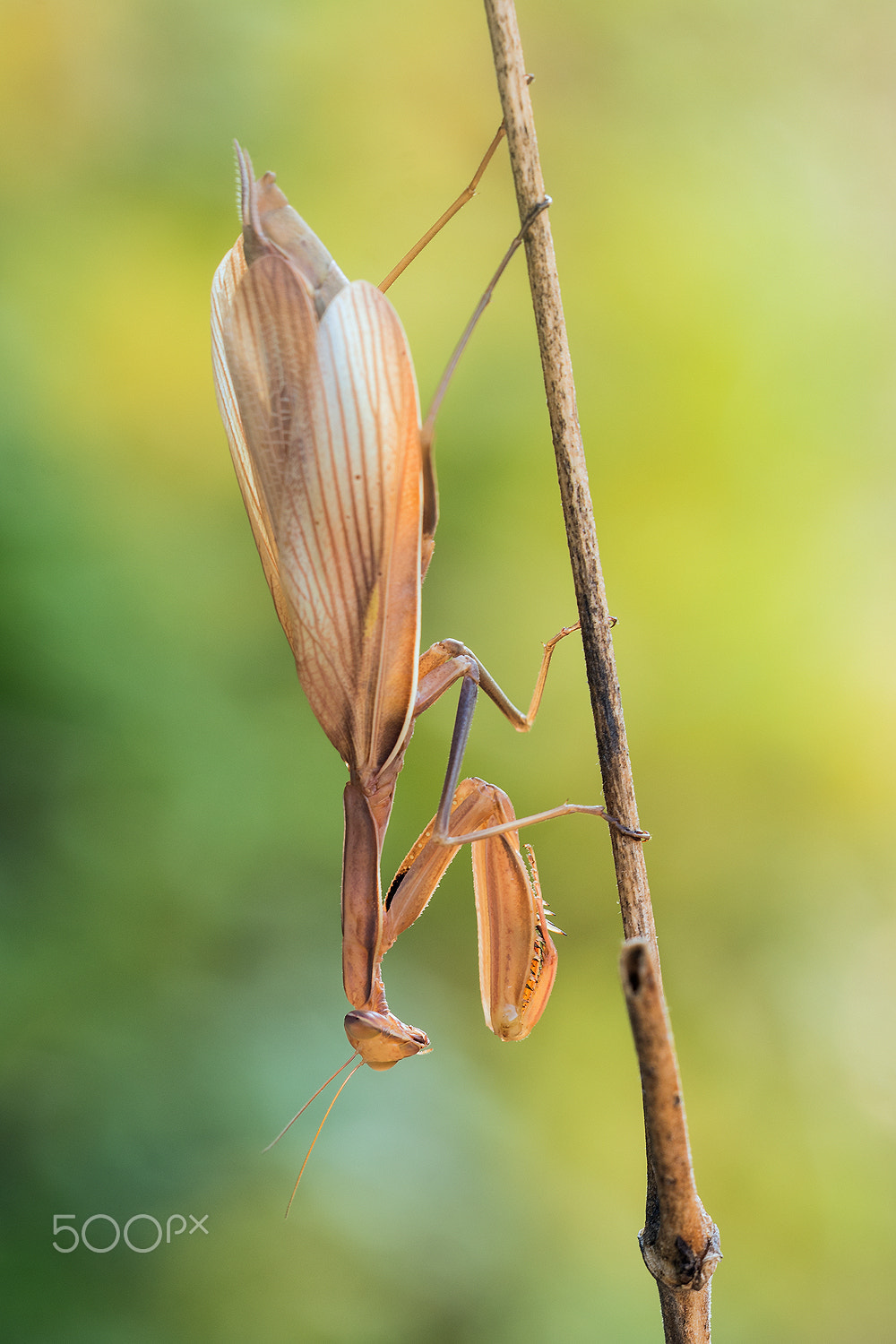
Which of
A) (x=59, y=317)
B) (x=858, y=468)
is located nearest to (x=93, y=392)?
(x=59, y=317)

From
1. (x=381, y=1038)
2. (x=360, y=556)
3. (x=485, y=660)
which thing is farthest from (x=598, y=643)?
(x=485, y=660)

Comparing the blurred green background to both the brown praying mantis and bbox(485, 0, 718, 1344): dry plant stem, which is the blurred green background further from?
bbox(485, 0, 718, 1344): dry plant stem

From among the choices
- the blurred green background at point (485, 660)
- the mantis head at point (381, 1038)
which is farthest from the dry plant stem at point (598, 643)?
the blurred green background at point (485, 660)

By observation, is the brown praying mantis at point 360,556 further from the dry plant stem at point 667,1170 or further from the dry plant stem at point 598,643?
the dry plant stem at point 667,1170

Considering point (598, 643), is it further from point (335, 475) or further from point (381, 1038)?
point (381, 1038)

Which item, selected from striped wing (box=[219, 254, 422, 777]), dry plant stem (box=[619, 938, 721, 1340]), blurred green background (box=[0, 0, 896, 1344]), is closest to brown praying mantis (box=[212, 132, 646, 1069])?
striped wing (box=[219, 254, 422, 777])

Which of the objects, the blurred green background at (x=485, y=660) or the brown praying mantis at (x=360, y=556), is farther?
the blurred green background at (x=485, y=660)

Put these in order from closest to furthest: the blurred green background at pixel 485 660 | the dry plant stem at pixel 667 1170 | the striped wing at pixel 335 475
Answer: the dry plant stem at pixel 667 1170 < the striped wing at pixel 335 475 < the blurred green background at pixel 485 660

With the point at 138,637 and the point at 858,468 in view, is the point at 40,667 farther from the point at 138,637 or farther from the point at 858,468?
the point at 858,468
